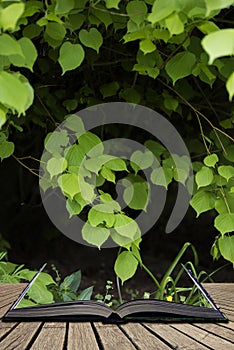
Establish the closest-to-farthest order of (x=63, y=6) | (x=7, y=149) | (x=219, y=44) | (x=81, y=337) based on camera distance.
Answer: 1. (x=219, y=44)
2. (x=81, y=337)
3. (x=63, y=6)
4. (x=7, y=149)

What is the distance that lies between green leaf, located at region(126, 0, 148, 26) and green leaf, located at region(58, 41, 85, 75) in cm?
14

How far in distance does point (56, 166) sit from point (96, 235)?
0.22 metres

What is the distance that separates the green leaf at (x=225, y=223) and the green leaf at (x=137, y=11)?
637mm

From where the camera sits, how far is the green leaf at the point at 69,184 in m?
1.54

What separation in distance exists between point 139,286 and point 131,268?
5.09ft

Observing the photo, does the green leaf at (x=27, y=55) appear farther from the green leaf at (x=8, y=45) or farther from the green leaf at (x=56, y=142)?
the green leaf at (x=56, y=142)

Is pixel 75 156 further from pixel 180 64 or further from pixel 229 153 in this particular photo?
pixel 229 153

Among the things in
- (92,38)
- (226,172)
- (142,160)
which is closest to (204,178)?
(226,172)

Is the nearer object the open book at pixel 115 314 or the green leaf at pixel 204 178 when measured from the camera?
the open book at pixel 115 314

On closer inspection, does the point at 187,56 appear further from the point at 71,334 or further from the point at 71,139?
the point at 71,334

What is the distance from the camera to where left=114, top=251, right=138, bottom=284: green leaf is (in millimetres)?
1631

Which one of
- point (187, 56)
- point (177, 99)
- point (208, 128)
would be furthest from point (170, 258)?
point (187, 56)

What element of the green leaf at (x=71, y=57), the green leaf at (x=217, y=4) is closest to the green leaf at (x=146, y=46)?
the green leaf at (x=71, y=57)

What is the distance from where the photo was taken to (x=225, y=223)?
1.64m
